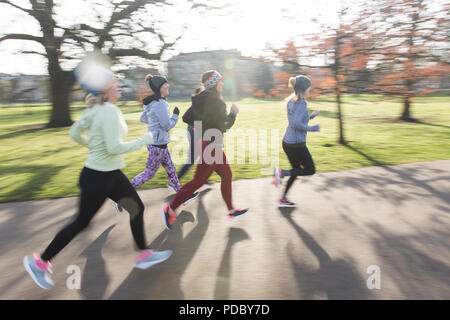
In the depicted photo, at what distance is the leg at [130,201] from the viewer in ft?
8.95

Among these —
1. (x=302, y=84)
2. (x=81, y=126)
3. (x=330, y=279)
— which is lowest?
(x=330, y=279)

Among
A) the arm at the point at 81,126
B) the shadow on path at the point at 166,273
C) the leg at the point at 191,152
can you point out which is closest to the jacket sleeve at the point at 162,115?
the leg at the point at 191,152

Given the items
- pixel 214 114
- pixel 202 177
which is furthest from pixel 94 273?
pixel 214 114

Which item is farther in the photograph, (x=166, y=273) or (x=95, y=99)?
(x=166, y=273)

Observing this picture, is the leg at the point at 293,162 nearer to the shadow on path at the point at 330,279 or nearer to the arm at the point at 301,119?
→ the arm at the point at 301,119

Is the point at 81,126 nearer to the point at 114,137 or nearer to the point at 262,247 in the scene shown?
the point at 114,137

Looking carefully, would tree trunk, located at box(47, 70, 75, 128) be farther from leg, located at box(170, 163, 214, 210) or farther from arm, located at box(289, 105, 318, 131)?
arm, located at box(289, 105, 318, 131)

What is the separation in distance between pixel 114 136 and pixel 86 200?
59 centimetres

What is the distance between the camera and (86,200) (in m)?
2.55

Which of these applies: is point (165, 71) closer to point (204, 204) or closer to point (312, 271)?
point (204, 204)

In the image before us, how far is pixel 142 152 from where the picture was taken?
31.6 ft

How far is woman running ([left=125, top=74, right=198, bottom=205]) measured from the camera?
4.29m
